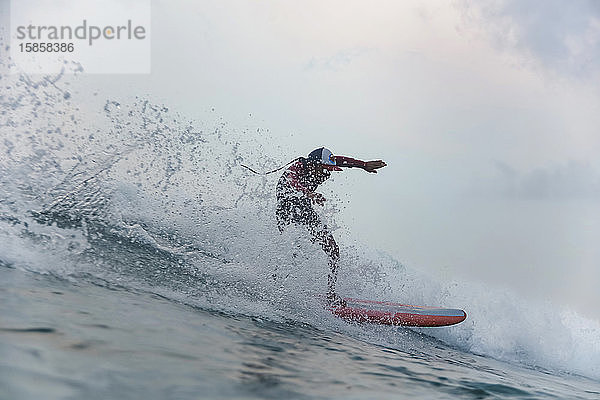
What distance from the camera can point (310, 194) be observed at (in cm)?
671

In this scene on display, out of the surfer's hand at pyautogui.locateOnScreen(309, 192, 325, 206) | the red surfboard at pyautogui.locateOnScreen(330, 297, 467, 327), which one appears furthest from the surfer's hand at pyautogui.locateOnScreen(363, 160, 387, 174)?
the red surfboard at pyautogui.locateOnScreen(330, 297, 467, 327)

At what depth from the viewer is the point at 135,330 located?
9.96 ft

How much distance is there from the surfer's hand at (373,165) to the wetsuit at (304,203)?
7 centimetres

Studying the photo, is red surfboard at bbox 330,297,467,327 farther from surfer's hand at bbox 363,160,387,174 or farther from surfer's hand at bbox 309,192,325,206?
surfer's hand at bbox 363,160,387,174

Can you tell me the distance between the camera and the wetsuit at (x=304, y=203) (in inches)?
261

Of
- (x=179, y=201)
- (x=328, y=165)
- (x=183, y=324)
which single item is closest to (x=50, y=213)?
(x=179, y=201)

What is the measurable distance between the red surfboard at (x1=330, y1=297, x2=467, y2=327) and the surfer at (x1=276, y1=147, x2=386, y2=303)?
19.7 inches

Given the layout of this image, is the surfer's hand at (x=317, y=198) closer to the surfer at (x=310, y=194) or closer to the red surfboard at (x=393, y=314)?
the surfer at (x=310, y=194)

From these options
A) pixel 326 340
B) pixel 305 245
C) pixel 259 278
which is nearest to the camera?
pixel 326 340

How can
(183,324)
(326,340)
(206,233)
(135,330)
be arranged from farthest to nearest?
(206,233)
(326,340)
(183,324)
(135,330)

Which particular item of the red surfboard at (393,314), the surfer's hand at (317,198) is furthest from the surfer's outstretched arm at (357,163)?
the red surfboard at (393,314)

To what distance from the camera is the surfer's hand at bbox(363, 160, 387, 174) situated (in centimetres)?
637

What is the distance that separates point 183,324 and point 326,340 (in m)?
1.50

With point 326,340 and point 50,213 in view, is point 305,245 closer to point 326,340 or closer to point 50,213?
point 326,340
